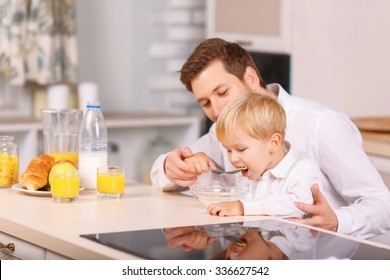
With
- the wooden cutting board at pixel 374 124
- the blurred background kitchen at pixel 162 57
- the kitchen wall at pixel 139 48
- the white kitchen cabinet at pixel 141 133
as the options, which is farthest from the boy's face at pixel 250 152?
the kitchen wall at pixel 139 48

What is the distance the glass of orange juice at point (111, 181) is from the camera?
232cm

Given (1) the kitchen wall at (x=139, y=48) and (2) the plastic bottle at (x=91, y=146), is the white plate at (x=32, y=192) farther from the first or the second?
(1) the kitchen wall at (x=139, y=48)

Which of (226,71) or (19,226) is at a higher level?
(226,71)

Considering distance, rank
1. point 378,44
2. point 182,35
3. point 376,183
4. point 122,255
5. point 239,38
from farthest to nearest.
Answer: point 182,35, point 239,38, point 378,44, point 376,183, point 122,255

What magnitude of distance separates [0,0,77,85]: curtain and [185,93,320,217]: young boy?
2.33 meters

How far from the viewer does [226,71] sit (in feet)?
8.09

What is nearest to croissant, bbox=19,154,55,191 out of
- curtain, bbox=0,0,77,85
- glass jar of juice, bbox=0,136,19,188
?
glass jar of juice, bbox=0,136,19,188

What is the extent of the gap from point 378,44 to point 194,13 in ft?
4.06

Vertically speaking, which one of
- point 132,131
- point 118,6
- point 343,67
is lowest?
point 132,131

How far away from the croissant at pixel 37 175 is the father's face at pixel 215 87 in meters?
0.48

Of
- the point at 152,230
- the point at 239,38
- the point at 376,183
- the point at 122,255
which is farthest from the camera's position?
the point at 239,38

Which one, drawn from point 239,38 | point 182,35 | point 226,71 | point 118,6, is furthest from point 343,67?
point 226,71

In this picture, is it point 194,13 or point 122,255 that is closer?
point 122,255
